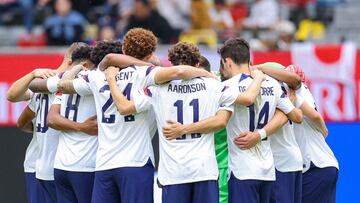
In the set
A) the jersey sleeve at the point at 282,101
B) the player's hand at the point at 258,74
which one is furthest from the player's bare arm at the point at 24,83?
the jersey sleeve at the point at 282,101

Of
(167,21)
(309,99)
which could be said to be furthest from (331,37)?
(309,99)

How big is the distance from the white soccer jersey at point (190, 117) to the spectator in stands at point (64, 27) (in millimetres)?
9189

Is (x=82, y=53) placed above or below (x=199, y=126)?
above

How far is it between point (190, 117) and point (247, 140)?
0.51 metres

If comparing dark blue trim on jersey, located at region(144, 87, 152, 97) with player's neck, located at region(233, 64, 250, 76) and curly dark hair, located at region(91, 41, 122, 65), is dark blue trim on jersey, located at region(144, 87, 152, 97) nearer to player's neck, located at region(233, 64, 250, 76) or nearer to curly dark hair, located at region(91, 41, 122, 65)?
curly dark hair, located at region(91, 41, 122, 65)

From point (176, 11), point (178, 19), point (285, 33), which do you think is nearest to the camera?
point (285, 33)

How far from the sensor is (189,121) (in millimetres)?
8250

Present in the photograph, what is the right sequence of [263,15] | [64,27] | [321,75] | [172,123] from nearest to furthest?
1. [172,123]
2. [321,75]
3. [64,27]
4. [263,15]

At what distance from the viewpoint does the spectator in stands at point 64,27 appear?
1736 centimetres

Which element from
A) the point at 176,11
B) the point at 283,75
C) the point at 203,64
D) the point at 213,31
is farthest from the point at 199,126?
the point at 176,11

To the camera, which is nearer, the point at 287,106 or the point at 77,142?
the point at 287,106

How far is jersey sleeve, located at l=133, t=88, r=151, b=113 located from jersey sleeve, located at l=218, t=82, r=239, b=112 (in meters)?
0.59

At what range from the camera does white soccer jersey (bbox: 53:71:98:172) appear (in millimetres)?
8820

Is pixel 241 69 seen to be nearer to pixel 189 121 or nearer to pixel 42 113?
pixel 189 121
